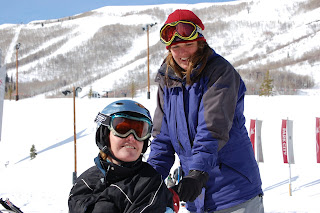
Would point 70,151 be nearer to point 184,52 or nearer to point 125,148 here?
point 184,52

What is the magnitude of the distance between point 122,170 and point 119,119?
0.32 m

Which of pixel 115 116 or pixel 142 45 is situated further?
pixel 142 45

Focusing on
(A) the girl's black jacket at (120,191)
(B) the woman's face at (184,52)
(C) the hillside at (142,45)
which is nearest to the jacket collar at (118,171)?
(A) the girl's black jacket at (120,191)

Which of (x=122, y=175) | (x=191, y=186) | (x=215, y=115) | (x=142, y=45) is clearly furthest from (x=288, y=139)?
(x=142, y=45)

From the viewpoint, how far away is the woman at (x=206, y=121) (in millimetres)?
2318

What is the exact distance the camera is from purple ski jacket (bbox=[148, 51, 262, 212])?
2311 mm

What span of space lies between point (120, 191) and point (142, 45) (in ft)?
403

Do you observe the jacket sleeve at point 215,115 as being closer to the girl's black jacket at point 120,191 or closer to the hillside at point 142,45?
the girl's black jacket at point 120,191

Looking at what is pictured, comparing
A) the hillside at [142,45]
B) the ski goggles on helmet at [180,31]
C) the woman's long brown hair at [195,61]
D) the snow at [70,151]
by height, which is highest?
the hillside at [142,45]

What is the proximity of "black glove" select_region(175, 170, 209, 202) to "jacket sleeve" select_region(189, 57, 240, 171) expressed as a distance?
6 centimetres

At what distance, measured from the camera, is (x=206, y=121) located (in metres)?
2.31

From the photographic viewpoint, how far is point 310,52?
8150 cm

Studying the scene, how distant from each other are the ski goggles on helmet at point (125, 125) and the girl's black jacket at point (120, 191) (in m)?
0.17

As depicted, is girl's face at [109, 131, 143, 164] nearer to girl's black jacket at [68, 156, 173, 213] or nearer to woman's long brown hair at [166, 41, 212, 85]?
girl's black jacket at [68, 156, 173, 213]
